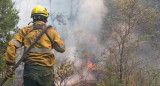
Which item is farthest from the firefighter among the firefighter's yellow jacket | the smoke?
the smoke

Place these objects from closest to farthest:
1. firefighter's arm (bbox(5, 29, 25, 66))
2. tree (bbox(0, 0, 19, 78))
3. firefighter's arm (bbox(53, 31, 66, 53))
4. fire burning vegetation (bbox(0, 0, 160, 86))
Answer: firefighter's arm (bbox(5, 29, 25, 66)) → firefighter's arm (bbox(53, 31, 66, 53)) → tree (bbox(0, 0, 19, 78)) → fire burning vegetation (bbox(0, 0, 160, 86))

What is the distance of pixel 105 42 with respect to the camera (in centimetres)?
2419

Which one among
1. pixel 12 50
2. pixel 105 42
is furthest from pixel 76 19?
pixel 12 50

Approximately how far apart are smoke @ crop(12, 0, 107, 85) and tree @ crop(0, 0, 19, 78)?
15.2 meters

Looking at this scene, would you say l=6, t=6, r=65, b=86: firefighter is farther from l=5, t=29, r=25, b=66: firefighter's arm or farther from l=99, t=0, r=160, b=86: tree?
l=99, t=0, r=160, b=86: tree

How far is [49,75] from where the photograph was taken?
3746mm

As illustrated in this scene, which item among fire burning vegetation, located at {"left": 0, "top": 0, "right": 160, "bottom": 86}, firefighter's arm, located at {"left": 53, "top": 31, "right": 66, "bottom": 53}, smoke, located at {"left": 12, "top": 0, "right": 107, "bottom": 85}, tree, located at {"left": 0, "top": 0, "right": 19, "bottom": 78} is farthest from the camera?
smoke, located at {"left": 12, "top": 0, "right": 107, "bottom": 85}

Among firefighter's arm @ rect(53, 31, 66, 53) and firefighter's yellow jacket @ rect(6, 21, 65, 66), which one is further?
firefighter's arm @ rect(53, 31, 66, 53)

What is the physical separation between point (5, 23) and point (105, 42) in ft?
55.6

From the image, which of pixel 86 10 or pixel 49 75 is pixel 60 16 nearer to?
pixel 86 10

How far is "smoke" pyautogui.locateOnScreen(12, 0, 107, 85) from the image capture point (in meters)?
24.3

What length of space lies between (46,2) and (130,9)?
1660 centimetres

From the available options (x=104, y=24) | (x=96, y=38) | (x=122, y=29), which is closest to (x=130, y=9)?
(x=122, y=29)

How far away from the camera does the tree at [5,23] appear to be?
8.22 m
